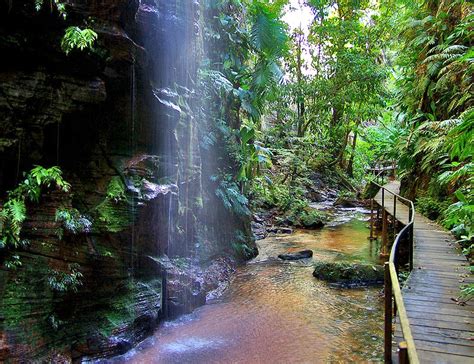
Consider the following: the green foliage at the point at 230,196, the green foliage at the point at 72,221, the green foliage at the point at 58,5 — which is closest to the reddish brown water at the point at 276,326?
the green foliage at the point at 230,196

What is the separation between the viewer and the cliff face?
5230 mm

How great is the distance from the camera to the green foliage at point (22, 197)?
16.3ft

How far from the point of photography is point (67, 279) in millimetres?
5449

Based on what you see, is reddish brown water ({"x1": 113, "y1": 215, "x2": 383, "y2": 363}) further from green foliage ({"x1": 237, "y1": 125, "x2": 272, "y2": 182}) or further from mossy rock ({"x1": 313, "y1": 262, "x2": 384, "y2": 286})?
green foliage ({"x1": 237, "y1": 125, "x2": 272, "y2": 182})

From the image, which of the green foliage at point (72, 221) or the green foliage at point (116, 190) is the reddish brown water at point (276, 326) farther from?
the green foliage at point (116, 190)

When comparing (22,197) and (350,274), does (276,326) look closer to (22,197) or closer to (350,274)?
(350,274)

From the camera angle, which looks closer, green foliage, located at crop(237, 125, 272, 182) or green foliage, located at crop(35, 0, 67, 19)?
green foliage, located at crop(35, 0, 67, 19)

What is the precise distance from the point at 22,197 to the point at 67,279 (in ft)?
4.38

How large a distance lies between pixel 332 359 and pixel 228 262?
16.1ft

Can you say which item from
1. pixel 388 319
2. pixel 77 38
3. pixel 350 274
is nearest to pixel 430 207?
pixel 350 274

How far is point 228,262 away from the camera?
33.3ft

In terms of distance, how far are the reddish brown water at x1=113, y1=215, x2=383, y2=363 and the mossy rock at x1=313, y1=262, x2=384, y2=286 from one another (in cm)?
30

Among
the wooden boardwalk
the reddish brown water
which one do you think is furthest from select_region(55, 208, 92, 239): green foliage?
the wooden boardwalk

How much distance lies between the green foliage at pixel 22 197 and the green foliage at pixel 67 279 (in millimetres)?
640
